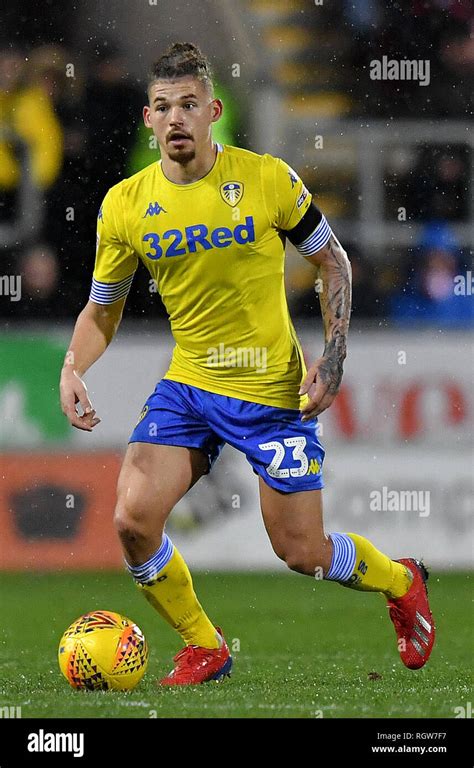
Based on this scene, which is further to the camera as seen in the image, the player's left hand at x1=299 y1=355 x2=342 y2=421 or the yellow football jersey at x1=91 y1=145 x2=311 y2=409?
the yellow football jersey at x1=91 y1=145 x2=311 y2=409

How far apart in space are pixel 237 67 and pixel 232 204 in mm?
5395

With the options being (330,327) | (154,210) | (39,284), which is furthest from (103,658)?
(39,284)

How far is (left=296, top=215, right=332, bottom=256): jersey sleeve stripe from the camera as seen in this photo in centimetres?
472

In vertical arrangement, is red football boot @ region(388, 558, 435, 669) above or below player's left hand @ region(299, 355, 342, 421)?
below

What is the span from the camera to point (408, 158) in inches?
376

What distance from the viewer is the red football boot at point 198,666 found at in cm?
474

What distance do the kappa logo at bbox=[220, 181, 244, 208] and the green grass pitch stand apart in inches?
64.8

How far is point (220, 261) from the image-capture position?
15.3 ft

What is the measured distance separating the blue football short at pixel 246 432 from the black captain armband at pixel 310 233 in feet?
1.88

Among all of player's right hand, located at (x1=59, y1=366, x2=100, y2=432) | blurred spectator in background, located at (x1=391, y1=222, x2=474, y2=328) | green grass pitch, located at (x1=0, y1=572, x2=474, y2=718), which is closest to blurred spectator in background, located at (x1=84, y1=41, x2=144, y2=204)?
blurred spectator in background, located at (x1=391, y1=222, x2=474, y2=328)

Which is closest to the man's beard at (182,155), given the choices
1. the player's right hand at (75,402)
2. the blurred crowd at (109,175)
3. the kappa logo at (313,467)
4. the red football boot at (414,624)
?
the player's right hand at (75,402)

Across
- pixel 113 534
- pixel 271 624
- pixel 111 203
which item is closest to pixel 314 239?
pixel 111 203

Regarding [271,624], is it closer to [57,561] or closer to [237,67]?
[57,561]

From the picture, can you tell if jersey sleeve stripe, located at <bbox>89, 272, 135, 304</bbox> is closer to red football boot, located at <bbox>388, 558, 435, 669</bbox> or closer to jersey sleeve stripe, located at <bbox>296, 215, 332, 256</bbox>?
jersey sleeve stripe, located at <bbox>296, 215, 332, 256</bbox>
